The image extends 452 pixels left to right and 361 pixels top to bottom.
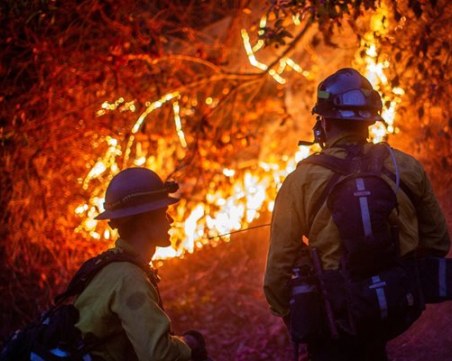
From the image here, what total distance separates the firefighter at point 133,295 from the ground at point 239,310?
11.0 feet

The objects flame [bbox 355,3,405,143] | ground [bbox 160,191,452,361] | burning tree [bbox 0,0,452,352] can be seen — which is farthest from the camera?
burning tree [bbox 0,0,452,352]

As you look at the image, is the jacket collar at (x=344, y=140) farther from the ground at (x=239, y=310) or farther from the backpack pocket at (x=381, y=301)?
the ground at (x=239, y=310)

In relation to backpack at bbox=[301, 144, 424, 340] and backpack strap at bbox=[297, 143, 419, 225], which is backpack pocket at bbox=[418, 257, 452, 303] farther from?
backpack strap at bbox=[297, 143, 419, 225]

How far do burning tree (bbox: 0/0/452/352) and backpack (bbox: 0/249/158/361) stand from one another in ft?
15.9

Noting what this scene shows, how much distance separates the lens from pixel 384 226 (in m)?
3.67

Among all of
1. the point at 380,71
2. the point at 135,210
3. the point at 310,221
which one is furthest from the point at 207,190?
the point at 135,210

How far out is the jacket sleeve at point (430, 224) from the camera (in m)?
4.07

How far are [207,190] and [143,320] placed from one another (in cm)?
588

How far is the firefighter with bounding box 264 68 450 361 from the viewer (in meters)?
3.80

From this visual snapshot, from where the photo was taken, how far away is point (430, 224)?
412cm

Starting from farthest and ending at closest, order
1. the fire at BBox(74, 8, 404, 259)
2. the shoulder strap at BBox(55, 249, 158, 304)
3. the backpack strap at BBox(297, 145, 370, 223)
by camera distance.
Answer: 1. the fire at BBox(74, 8, 404, 259)
2. the backpack strap at BBox(297, 145, 370, 223)
3. the shoulder strap at BBox(55, 249, 158, 304)

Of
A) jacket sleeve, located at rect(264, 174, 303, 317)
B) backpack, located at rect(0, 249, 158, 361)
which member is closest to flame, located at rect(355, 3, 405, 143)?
jacket sleeve, located at rect(264, 174, 303, 317)

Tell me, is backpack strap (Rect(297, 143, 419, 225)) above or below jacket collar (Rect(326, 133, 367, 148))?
below

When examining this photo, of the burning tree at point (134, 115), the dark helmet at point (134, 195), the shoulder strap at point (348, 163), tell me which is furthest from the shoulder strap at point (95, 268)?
the burning tree at point (134, 115)
